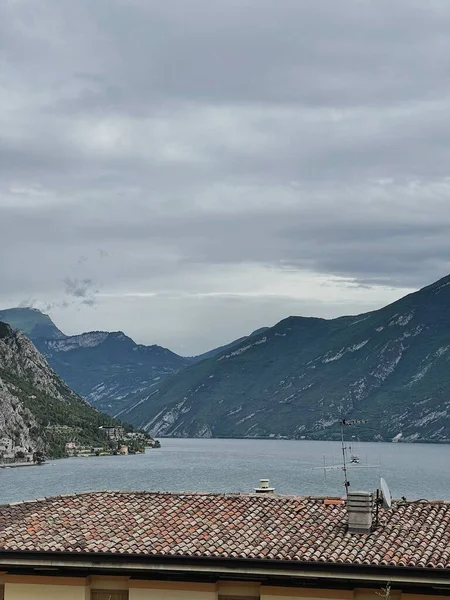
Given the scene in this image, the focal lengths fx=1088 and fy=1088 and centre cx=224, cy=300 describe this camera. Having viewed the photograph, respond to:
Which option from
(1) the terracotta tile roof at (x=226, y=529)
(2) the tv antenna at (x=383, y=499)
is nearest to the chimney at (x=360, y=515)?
(1) the terracotta tile roof at (x=226, y=529)

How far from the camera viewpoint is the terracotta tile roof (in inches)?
830

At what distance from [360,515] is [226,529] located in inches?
111

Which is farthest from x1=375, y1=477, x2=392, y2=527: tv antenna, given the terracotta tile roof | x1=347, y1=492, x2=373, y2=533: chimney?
x1=347, y1=492, x2=373, y2=533: chimney

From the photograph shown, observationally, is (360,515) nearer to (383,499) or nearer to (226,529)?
(383,499)

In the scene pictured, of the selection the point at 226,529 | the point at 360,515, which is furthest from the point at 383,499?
the point at 226,529

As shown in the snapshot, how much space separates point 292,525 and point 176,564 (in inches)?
117

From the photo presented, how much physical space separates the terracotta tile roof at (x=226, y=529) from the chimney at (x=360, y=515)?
24cm

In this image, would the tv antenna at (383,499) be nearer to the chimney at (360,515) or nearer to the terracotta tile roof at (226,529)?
the terracotta tile roof at (226,529)

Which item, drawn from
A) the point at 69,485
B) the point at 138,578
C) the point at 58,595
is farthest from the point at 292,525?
the point at 69,485

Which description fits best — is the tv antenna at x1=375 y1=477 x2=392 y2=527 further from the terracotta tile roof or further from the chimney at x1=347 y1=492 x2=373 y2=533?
the chimney at x1=347 y1=492 x2=373 y2=533

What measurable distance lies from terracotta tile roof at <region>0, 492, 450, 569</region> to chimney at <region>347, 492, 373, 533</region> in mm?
244

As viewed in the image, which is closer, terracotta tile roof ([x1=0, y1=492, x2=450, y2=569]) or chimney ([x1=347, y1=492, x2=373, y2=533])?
terracotta tile roof ([x1=0, y1=492, x2=450, y2=569])

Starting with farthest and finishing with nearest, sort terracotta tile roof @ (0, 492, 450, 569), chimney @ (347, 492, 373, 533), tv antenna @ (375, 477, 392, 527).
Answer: tv antenna @ (375, 477, 392, 527) < chimney @ (347, 492, 373, 533) < terracotta tile roof @ (0, 492, 450, 569)

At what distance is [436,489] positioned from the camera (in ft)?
560
